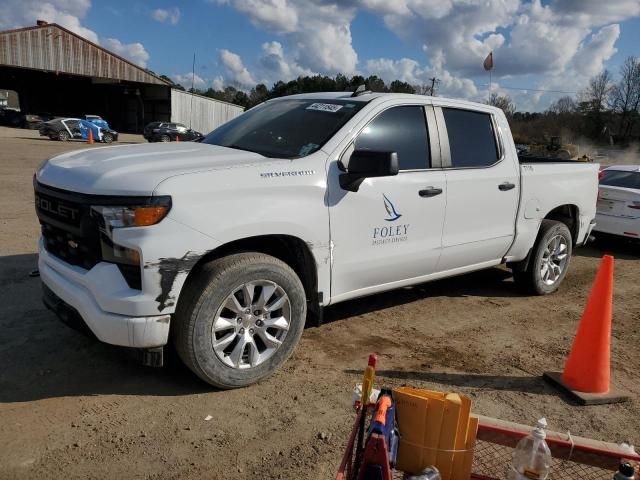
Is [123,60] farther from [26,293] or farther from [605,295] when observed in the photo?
[605,295]

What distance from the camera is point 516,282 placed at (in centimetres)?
589

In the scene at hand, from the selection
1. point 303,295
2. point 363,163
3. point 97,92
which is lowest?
point 303,295

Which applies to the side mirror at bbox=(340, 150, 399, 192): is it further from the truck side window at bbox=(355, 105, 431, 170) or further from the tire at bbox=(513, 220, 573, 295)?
the tire at bbox=(513, 220, 573, 295)

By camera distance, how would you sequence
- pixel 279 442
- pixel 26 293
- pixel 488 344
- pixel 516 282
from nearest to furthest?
pixel 279 442 → pixel 488 344 → pixel 26 293 → pixel 516 282

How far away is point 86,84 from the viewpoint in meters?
51.4

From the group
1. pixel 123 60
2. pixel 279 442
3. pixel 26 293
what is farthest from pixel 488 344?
pixel 123 60

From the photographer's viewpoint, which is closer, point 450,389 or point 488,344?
point 450,389

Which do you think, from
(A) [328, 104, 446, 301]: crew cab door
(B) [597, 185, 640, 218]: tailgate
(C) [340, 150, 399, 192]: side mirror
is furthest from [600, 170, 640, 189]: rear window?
(C) [340, 150, 399, 192]: side mirror

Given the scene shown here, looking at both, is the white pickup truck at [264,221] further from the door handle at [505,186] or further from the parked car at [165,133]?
the parked car at [165,133]

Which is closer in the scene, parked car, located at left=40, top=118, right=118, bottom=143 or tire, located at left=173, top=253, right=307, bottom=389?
tire, located at left=173, top=253, right=307, bottom=389

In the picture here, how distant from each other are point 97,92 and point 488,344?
183 feet

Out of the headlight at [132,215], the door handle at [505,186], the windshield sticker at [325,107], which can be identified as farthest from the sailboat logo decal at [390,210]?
the headlight at [132,215]

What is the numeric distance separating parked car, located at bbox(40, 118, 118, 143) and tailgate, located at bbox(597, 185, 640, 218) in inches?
1161

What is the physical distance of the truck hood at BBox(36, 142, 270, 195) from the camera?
2.95 m
